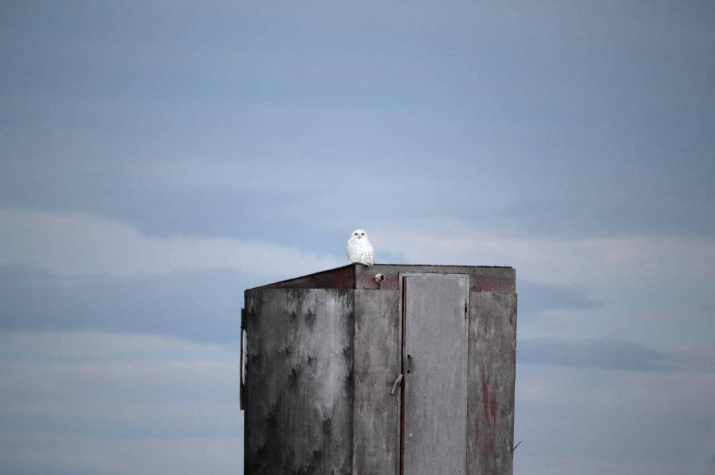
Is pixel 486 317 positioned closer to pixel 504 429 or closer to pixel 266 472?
pixel 504 429

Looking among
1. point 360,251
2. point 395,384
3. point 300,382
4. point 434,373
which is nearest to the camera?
point 395,384

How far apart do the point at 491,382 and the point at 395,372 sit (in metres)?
1.20

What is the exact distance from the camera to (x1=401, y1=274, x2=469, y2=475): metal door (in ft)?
33.4

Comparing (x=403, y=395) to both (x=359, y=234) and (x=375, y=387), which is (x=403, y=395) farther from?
(x=359, y=234)

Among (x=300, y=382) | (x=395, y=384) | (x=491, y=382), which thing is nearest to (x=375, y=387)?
(x=395, y=384)

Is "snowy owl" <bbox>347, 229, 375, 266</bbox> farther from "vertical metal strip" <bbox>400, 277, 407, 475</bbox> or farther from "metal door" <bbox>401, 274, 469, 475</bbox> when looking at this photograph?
"vertical metal strip" <bbox>400, 277, 407, 475</bbox>

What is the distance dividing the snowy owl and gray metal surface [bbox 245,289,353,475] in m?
0.44

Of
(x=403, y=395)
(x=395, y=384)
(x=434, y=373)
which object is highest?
(x=434, y=373)

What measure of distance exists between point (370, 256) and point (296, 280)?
45.6 inches

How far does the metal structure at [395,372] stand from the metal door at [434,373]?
0.01 meters

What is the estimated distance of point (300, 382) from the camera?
1052cm

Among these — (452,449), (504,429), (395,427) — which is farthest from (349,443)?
(504,429)

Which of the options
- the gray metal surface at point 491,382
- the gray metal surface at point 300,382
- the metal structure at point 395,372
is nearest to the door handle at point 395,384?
the metal structure at point 395,372

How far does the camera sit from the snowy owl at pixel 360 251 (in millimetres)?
10383
